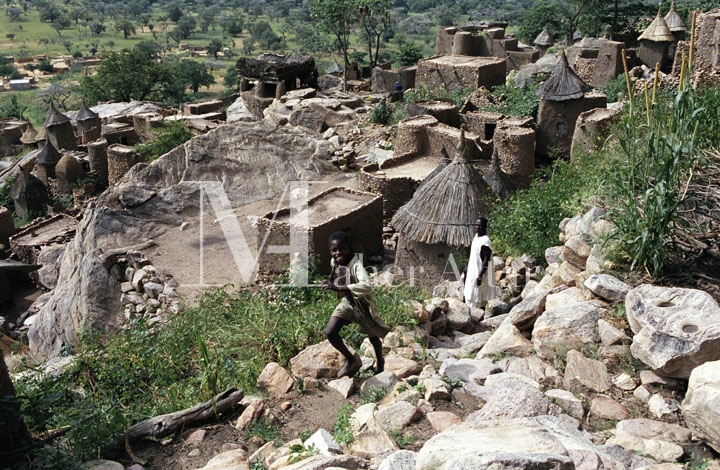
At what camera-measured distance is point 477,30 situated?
2553 centimetres

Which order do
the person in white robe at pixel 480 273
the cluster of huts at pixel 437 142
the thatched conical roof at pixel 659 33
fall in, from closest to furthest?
the person in white robe at pixel 480 273 → the cluster of huts at pixel 437 142 → the thatched conical roof at pixel 659 33

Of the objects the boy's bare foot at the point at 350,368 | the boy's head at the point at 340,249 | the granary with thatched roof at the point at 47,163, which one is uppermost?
the boy's head at the point at 340,249

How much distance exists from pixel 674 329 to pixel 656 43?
17340 millimetres

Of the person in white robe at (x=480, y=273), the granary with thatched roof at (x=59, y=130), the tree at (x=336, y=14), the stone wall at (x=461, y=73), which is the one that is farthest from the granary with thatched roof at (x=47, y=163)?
the person in white robe at (x=480, y=273)

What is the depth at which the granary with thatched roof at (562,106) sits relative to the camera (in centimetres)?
1395

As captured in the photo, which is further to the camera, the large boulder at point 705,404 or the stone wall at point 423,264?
the stone wall at point 423,264

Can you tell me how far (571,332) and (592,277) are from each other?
1.73 feet

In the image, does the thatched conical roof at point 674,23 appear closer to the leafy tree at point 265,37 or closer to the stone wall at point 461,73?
the stone wall at point 461,73

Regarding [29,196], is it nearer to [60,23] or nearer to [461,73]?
[461,73]

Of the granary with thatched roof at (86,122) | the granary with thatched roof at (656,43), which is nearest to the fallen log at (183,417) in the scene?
the granary with thatched roof at (656,43)

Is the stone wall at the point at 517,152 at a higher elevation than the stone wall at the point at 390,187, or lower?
higher

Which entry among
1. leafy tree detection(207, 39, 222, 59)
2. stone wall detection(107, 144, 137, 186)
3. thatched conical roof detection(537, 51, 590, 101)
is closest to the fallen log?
thatched conical roof detection(537, 51, 590, 101)

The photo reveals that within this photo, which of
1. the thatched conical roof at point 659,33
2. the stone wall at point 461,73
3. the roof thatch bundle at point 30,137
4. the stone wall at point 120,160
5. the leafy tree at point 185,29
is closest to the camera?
the stone wall at point 120,160

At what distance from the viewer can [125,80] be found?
35156 mm
